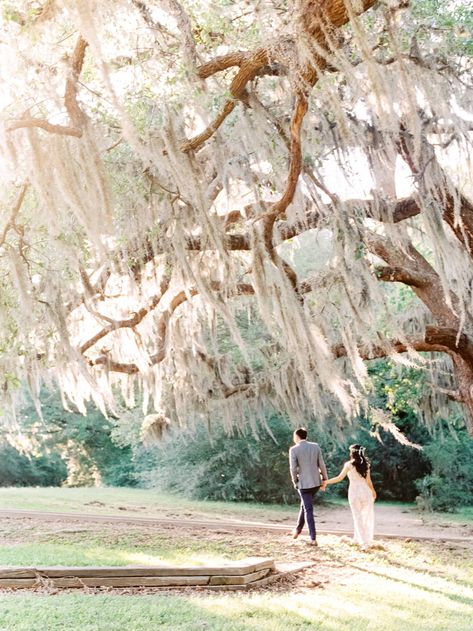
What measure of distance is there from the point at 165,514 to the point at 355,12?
10.6 metres

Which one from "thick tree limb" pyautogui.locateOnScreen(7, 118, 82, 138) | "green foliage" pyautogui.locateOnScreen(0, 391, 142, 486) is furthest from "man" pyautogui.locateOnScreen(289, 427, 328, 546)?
"green foliage" pyautogui.locateOnScreen(0, 391, 142, 486)

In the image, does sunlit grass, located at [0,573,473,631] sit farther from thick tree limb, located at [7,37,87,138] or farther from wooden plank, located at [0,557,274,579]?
thick tree limb, located at [7,37,87,138]

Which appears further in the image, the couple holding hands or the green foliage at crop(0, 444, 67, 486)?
the green foliage at crop(0, 444, 67, 486)

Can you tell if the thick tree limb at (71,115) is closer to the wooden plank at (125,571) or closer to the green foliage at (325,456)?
the wooden plank at (125,571)

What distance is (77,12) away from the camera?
3752mm

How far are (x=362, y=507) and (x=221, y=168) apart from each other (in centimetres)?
389

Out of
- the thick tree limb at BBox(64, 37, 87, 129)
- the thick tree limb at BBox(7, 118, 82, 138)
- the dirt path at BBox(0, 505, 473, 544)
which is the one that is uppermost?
the thick tree limb at BBox(64, 37, 87, 129)

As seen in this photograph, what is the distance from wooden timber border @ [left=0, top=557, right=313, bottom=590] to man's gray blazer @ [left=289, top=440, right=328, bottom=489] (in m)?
2.24

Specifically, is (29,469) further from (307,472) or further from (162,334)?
(307,472)

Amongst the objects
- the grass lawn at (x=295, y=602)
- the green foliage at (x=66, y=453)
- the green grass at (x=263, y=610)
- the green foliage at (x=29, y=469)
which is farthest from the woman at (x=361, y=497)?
the green foliage at (x=29, y=469)

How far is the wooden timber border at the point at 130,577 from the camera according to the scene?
555cm

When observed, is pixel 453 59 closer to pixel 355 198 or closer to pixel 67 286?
pixel 355 198

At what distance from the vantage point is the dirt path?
975 centimetres

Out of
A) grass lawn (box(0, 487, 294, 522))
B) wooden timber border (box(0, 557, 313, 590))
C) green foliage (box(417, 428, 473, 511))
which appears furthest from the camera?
green foliage (box(417, 428, 473, 511))
